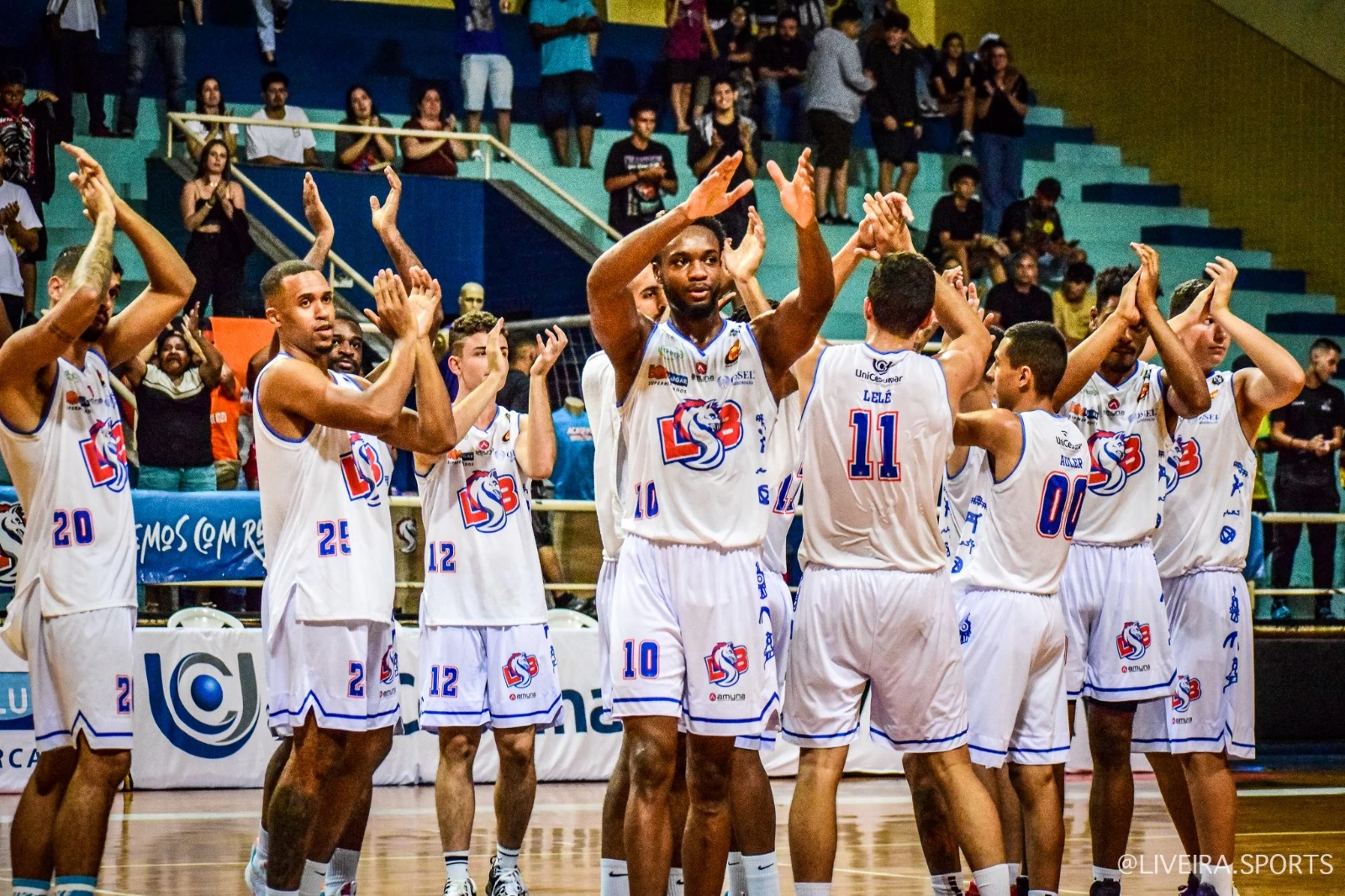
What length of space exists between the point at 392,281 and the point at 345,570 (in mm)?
1145

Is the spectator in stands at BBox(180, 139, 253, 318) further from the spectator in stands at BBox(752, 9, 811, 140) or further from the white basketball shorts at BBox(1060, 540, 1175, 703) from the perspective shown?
the white basketball shorts at BBox(1060, 540, 1175, 703)

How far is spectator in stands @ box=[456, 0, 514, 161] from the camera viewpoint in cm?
1920

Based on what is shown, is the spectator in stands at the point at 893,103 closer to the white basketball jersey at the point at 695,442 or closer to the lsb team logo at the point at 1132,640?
the lsb team logo at the point at 1132,640

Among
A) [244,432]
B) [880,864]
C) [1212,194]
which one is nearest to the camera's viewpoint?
[880,864]

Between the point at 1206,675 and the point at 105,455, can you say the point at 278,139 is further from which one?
the point at 1206,675

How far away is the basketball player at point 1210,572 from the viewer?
7730 millimetres

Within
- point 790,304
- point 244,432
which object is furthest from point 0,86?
point 790,304

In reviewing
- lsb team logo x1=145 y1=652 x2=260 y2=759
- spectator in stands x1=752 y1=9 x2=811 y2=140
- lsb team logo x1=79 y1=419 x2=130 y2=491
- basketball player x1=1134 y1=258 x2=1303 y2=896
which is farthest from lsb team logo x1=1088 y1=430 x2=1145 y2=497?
spectator in stands x1=752 y1=9 x2=811 y2=140

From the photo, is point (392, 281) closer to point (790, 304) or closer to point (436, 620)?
point (790, 304)

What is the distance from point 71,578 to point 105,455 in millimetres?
506

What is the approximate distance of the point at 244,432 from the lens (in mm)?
14656

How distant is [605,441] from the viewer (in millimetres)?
7504

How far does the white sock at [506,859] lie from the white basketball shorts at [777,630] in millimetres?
1633

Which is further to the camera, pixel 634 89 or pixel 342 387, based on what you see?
pixel 634 89
